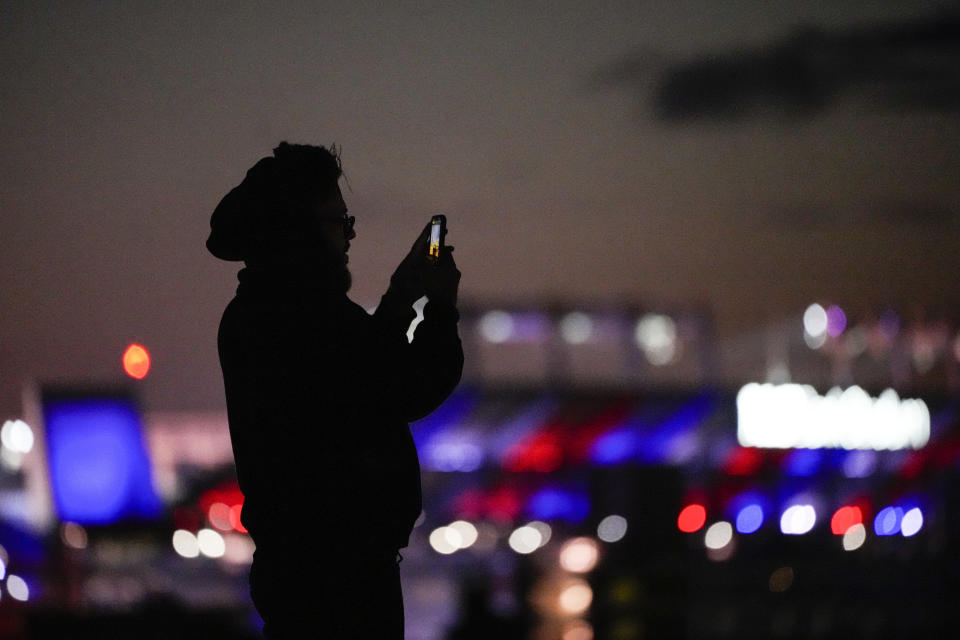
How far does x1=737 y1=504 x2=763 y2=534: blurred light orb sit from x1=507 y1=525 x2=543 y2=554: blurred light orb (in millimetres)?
8595

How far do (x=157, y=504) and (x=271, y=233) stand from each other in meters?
7.07

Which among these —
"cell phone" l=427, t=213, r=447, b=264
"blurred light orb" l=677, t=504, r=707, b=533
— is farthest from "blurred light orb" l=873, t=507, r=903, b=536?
"cell phone" l=427, t=213, r=447, b=264

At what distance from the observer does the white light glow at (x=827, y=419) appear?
59312mm

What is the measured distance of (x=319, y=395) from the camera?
7.36ft

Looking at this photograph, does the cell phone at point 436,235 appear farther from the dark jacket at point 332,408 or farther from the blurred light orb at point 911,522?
the blurred light orb at point 911,522

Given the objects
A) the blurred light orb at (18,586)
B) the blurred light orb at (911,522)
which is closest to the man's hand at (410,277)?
the blurred light orb at (18,586)

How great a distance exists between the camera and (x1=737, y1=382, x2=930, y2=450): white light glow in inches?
2335

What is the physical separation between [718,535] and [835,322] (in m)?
30.4

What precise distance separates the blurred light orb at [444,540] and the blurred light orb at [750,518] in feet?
39.1

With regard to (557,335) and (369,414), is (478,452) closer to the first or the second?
(557,335)

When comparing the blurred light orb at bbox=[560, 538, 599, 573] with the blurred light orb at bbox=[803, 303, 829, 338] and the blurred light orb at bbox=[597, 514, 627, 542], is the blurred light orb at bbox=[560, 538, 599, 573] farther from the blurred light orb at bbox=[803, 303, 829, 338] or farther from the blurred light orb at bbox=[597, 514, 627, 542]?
the blurred light orb at bbox=[803, 303, 829, 338]

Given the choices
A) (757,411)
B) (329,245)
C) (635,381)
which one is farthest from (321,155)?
(757,411)

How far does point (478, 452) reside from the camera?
47.7m

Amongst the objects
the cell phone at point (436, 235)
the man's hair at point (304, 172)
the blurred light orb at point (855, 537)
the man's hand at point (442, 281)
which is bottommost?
the blurred light orb at point (855, 537)
